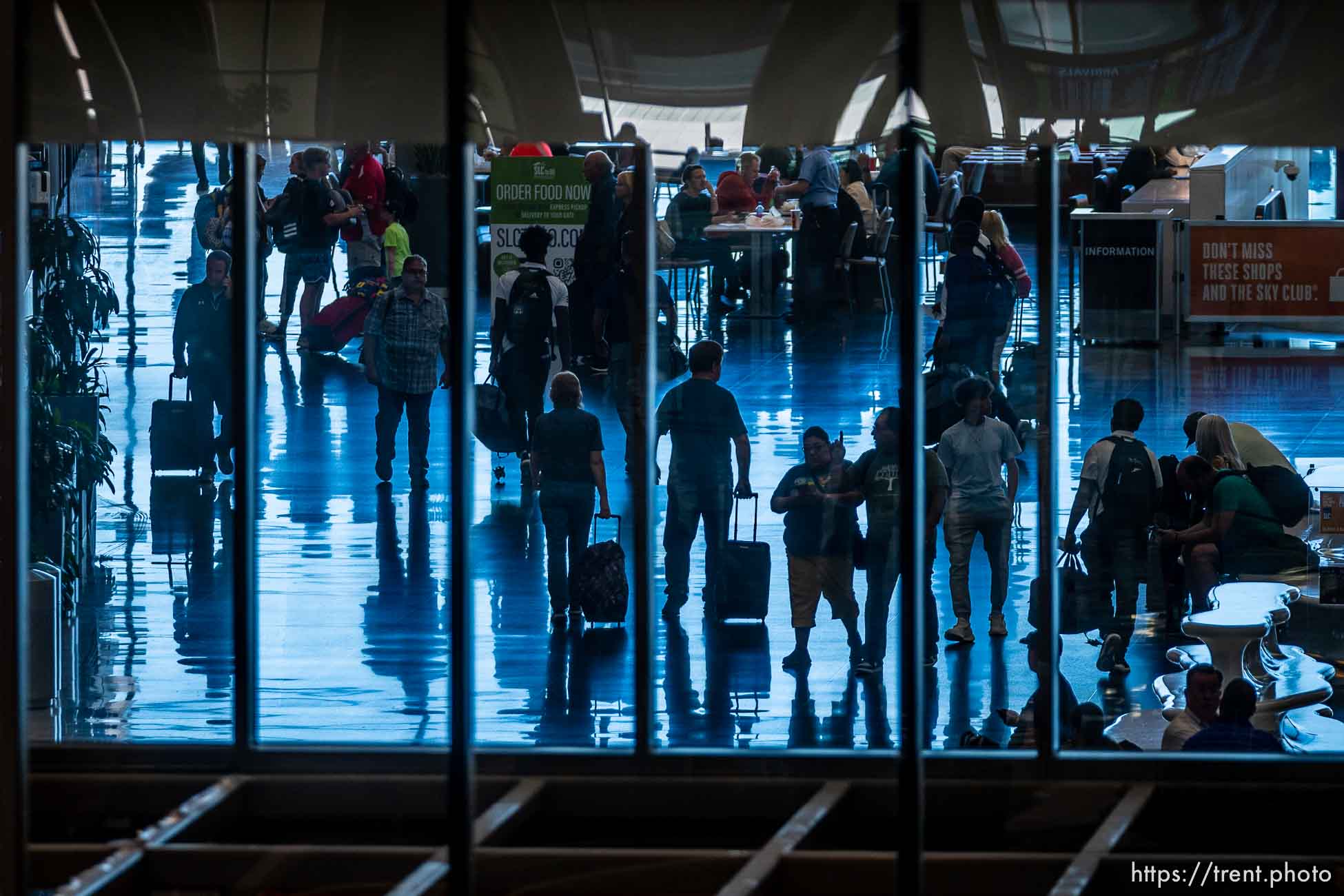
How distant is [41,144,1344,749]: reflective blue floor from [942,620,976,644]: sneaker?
6 centimetres

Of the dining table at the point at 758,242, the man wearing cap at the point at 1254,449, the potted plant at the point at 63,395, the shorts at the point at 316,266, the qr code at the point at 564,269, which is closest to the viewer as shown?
the potted plant at the point at 63,395

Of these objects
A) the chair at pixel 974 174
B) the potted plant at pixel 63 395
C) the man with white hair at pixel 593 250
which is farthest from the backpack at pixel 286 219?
the chair at pixel 974 174

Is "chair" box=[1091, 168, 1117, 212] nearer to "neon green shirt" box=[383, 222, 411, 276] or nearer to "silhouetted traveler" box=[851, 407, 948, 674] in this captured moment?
"silhouetted traveler" box=[851, 407, 948, 674]

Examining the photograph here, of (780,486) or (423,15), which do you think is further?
(780,486)

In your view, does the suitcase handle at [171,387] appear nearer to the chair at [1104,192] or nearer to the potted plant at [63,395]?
the potted plant at [63,395]

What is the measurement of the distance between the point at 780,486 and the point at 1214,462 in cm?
221

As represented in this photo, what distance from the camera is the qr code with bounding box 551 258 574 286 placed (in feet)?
32.9

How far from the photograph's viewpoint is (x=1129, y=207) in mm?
12750

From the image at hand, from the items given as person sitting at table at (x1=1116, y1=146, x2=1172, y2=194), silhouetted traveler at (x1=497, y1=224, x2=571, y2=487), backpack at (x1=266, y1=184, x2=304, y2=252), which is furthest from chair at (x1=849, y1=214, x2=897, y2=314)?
backpack at (x1=266, y1=184, x2=304, y2=252)

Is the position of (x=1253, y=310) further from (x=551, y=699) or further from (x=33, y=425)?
(x=33, y=425)

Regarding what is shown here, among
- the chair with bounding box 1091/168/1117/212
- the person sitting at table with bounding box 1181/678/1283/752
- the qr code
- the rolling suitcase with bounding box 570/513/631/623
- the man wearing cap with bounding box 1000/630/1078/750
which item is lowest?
the man wearing cap with bounding box 1000/630/1078/750

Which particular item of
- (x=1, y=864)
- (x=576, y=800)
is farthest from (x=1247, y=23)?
(x=1, y=864)

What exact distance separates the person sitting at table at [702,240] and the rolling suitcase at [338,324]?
204 cm

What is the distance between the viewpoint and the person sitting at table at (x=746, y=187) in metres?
10.7
